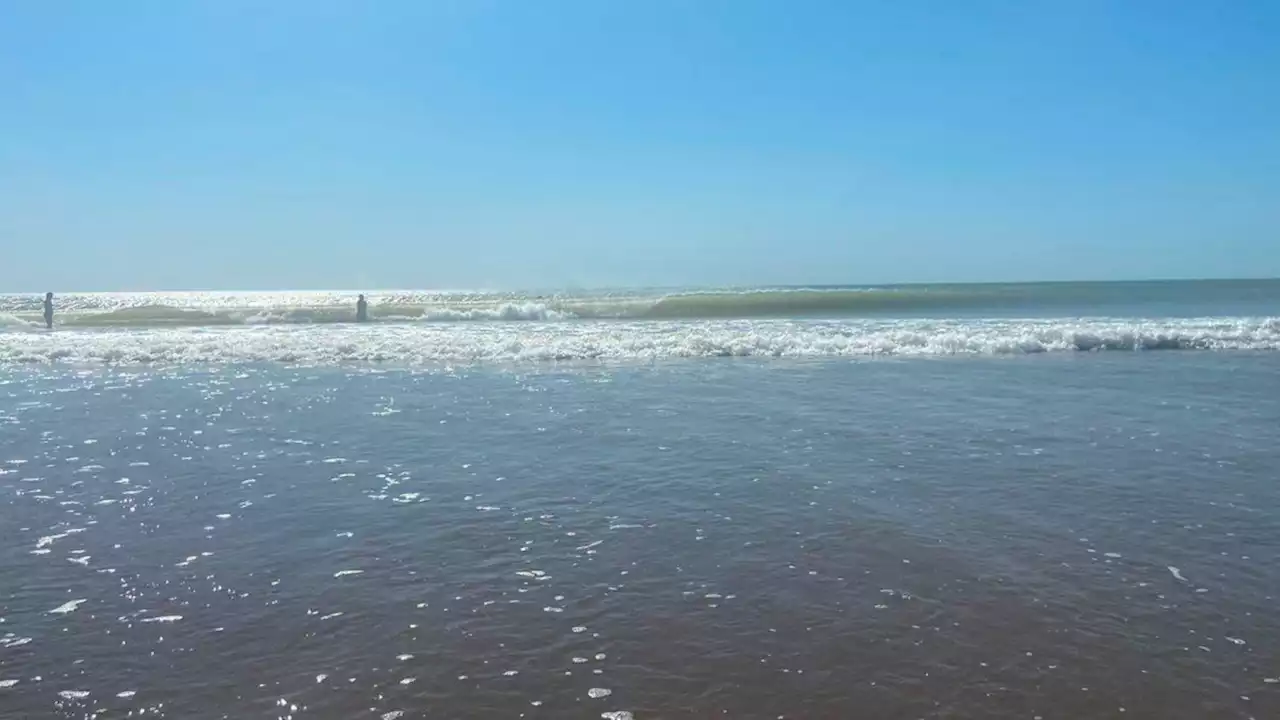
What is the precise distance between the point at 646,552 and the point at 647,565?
30 centimetres

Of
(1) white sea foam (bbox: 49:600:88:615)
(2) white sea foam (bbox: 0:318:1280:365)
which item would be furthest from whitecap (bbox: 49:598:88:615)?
(2) white sea foam (bbox: 0:318:1280:365)

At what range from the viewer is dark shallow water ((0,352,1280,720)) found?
490 cm

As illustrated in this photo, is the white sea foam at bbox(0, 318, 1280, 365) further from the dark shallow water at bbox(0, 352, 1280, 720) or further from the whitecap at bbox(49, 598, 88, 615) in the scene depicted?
the whitecap at bbox(49, 598, 88, 615)

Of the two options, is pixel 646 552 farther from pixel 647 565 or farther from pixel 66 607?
pixel 66 607

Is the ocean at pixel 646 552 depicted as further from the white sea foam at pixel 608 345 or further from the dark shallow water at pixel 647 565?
the white sea foam at pixel 608 345

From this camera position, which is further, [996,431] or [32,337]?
[32,337]

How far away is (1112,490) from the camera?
8.89 meters

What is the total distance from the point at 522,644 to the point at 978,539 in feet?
14.1

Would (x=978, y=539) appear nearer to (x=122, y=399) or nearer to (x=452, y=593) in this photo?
(x=452, y=593)

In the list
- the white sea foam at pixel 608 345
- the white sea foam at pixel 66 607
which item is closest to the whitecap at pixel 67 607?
the white sea foam at pixel 66 607

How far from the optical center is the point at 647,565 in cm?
683

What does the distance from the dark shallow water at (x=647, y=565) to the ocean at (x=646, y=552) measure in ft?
0.11

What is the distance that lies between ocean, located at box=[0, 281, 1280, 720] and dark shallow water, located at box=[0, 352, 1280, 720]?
0.03 metres

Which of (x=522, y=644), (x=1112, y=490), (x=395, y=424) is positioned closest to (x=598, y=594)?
(x=522, y=644)
